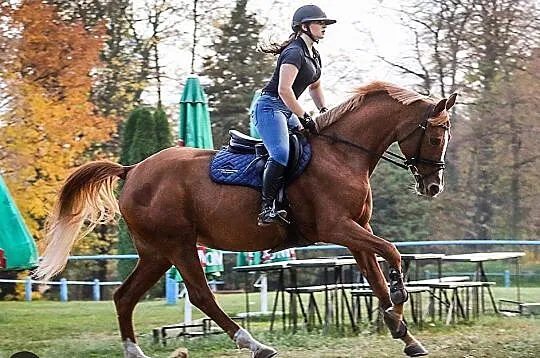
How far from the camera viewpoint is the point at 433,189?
7008mm

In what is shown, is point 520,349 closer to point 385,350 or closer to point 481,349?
point 481,349

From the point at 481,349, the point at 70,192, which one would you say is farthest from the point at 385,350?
the point at 70,192

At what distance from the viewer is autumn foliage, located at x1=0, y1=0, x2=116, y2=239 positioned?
19281mm

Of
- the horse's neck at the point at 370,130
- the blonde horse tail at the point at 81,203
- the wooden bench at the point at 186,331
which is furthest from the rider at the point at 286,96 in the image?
the wooden bench at the point at 186,331

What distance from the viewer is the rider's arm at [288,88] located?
700 centimetres

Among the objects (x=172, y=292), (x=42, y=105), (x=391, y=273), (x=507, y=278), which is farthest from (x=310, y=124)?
(x=507, y=278)

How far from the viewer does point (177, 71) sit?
95.3 feet

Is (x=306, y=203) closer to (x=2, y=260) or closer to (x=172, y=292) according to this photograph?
(x=2, y=260)

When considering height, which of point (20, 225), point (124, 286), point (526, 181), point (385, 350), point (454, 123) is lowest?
point (385, 350)

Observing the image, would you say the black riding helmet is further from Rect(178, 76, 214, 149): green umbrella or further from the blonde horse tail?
Rect(178, 76, 214, 149): green umbrella

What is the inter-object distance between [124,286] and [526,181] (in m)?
22.0

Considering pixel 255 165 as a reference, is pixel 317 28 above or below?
above

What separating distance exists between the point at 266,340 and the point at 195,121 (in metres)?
2.71

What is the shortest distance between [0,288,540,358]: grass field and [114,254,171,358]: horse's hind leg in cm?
111
